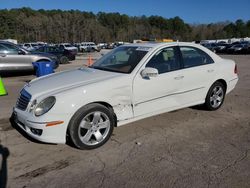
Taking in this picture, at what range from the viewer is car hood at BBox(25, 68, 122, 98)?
4406 millimetres

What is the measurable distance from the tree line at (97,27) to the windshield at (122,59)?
65536mm

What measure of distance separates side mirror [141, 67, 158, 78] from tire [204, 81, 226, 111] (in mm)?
1844

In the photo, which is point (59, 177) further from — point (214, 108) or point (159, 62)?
point (214, 108)

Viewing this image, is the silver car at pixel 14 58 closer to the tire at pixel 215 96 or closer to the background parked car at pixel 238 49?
the tire at pixel 215 96

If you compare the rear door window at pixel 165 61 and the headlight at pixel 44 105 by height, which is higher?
the rear door window at pixel 165 61

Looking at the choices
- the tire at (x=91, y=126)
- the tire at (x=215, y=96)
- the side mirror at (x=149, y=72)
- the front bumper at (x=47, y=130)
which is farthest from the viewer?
the tire at (x=215, y=96)

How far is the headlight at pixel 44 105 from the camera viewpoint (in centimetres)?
410

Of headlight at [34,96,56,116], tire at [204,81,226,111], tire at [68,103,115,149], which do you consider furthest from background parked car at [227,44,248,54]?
headlight at [34,96,56,116]

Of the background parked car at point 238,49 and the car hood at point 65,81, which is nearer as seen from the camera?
the car hood at point 65,81

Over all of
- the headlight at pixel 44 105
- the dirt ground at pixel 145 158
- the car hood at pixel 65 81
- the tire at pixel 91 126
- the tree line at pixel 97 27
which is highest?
the tree line at pixel 97 27

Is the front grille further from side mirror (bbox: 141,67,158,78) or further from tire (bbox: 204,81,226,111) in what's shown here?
tire (bbox: 204,81,226,111)

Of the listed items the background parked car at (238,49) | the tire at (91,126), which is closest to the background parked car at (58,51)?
the tire at (91,126)

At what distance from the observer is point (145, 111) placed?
4.92 m

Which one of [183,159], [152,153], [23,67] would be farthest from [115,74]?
[23,67]
